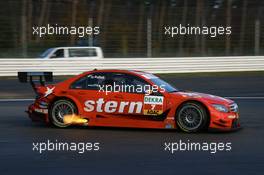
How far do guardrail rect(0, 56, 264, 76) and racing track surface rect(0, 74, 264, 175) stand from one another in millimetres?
10888

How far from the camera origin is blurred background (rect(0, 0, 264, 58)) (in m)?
26.0

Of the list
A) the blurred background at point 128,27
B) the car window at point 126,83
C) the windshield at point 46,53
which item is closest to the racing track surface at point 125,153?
the car window at point 126,83

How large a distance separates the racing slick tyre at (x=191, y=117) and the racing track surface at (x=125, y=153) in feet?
0.63

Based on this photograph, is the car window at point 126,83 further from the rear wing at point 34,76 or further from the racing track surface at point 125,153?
the rear wing at point 34,76

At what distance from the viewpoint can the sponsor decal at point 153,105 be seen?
1056cm

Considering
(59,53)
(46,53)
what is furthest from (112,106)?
(46,53)

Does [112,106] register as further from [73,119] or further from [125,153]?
[125,153]

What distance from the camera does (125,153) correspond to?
8.60m

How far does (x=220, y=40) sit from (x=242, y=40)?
1.15m

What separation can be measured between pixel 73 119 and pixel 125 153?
102 inches

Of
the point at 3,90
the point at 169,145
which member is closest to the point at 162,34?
the point at 3,90

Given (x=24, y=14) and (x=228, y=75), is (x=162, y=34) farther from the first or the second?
(x=24, y=14)

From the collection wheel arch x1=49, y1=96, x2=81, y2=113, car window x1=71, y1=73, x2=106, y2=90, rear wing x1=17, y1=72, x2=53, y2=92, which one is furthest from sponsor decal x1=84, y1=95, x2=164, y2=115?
rear wing x1=17, y1=72, x2=53, y2=92

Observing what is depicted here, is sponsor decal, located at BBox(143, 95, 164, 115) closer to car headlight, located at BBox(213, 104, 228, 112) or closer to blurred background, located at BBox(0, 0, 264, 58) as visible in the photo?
car headlight, located at BBox(213, 104, 228, 112)
